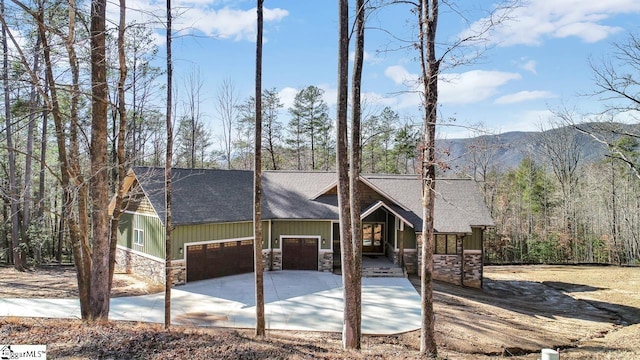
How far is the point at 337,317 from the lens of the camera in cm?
1187

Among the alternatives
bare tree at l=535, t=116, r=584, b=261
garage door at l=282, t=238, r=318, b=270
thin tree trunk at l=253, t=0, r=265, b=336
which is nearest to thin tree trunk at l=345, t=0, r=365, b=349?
thin tree trunk at l=253, t=0, r=265, b=336

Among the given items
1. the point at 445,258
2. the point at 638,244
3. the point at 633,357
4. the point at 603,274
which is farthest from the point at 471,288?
the point at 638,244

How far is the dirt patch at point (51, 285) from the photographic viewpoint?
1370cm

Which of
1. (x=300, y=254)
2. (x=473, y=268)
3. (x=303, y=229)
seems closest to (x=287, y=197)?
(x=303, y=229)

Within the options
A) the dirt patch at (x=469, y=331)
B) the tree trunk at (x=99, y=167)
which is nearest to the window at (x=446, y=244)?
the dirt patch at (x=469, y=331)

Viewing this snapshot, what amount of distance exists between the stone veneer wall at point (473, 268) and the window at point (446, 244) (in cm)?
63

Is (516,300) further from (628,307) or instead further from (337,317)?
(337,317)

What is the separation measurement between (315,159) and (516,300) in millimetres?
19716

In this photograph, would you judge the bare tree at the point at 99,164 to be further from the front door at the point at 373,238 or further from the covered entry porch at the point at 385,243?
the front door at the point at 373,238

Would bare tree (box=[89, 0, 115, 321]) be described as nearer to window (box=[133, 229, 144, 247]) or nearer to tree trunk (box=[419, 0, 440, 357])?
tree trunk (box=[419, 0, 440, 357])

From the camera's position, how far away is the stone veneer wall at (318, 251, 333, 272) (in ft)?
58.5

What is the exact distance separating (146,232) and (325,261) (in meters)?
7.99

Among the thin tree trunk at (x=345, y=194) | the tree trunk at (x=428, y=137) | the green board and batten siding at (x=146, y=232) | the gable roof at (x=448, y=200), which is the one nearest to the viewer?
the tree trunk at (x=428, y=137)

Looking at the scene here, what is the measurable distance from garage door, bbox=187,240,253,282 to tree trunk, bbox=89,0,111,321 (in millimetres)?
7138
